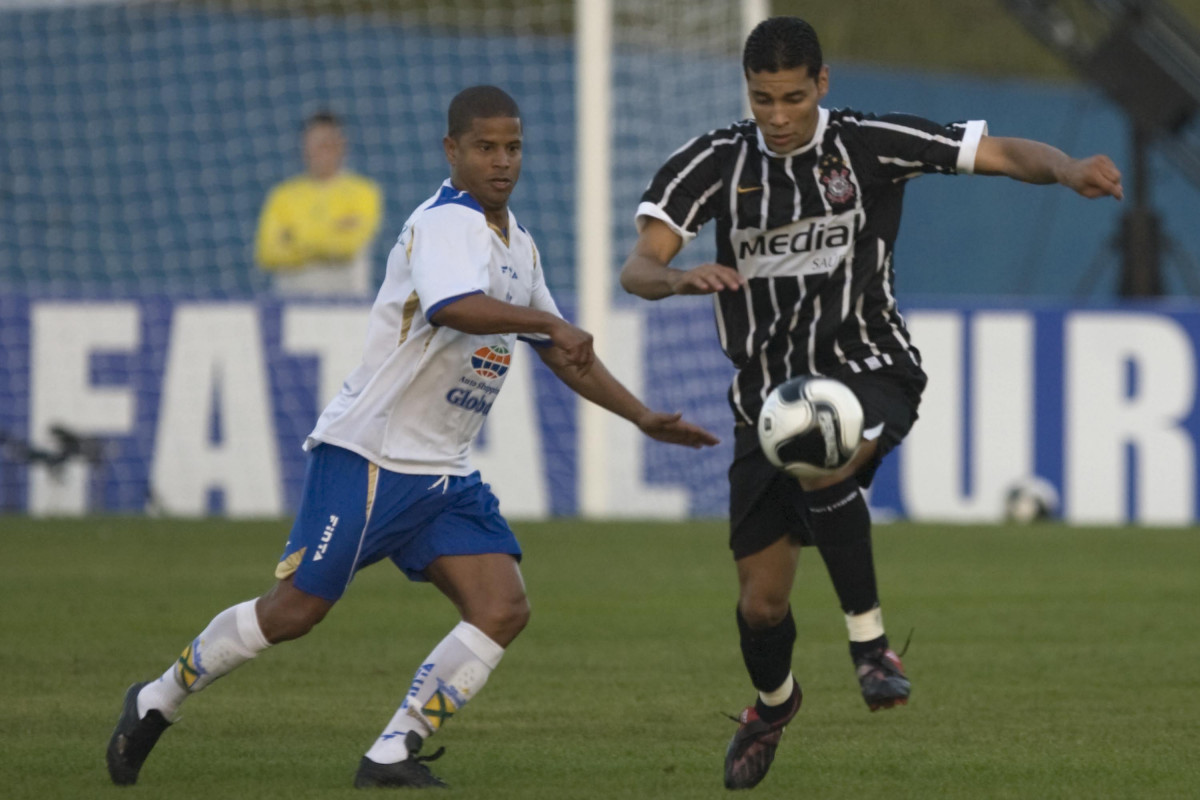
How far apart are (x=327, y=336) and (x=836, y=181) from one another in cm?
854

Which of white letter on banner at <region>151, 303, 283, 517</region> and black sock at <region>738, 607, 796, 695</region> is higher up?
black sock at <region>738, 607, 796, 695</region>

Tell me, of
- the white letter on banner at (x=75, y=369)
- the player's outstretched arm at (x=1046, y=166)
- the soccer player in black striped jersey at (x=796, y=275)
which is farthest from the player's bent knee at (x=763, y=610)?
the white letter on banner at (x=75, y=369)

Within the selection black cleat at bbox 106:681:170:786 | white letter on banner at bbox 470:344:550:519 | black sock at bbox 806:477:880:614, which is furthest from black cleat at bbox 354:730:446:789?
white letter on banner at bbox 470:344:550:519

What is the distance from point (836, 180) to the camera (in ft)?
16.9

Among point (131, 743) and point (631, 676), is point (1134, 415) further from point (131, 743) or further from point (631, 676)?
point (131, 743)

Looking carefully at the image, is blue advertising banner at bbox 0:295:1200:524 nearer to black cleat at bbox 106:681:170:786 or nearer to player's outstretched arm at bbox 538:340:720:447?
player's outstretched arm at bbox 538:340:720:447

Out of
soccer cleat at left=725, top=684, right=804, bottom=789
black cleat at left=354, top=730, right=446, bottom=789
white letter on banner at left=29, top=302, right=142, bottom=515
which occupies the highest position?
black cleat at left=354, top=730, right=446, bottom=789

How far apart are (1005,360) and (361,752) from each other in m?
8.65

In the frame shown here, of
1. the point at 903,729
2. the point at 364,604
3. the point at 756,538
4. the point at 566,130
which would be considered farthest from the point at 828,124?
the point at 566,130

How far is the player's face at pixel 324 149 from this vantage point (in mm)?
13211

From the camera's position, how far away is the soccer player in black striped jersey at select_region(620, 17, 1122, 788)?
16.4 ft

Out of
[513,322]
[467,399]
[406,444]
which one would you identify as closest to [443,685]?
[406,444]

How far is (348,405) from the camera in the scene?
5121 mm

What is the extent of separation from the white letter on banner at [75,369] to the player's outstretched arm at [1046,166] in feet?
29.8
